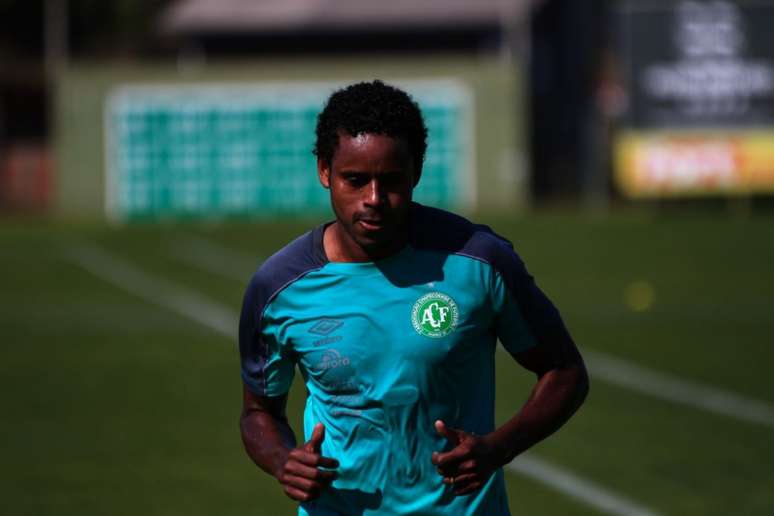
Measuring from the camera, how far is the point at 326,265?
4398mm

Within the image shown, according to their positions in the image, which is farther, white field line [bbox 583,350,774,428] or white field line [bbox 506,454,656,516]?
white field line [bbox 583,350,774,428]

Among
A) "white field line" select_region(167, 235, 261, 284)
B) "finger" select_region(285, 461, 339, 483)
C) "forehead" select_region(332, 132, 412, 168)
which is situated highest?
"forehead" select_region(332, 132, 412, 168)

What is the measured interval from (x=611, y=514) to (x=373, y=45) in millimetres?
45672

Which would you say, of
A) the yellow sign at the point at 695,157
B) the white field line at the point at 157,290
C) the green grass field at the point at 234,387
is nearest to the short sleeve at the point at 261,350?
the green grass field at the point at 234,387

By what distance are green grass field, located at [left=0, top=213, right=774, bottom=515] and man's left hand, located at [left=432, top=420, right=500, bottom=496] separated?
4.54 metres

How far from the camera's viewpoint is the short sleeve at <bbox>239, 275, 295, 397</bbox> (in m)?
4.50

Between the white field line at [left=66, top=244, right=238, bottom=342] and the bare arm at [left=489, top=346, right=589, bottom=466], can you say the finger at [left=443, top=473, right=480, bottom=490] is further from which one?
the white field line at [left=66, top=244, right=238, bottom=342]

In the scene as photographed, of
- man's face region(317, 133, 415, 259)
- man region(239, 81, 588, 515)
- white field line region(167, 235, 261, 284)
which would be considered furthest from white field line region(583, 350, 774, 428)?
white field line region(167, 235, 261, 284)

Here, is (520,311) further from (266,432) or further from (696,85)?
(696,85)

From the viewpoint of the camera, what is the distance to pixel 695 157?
37062mm

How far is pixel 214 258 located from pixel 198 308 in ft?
24.5

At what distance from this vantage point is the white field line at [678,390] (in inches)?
463

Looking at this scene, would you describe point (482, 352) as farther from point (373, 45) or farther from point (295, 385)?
point (373, 45)

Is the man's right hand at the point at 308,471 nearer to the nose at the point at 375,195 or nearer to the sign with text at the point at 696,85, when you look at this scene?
the nose at the point at 375,195
